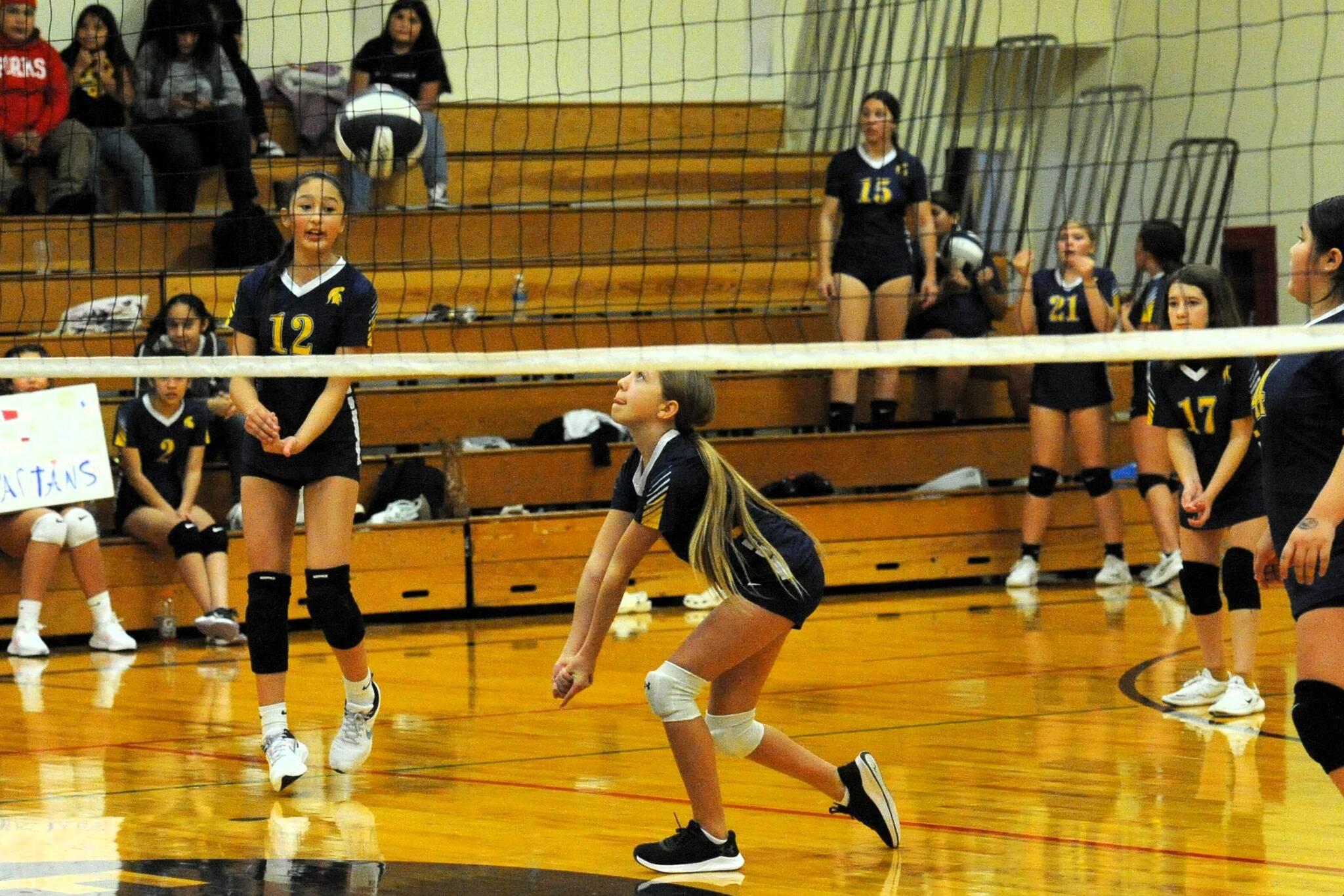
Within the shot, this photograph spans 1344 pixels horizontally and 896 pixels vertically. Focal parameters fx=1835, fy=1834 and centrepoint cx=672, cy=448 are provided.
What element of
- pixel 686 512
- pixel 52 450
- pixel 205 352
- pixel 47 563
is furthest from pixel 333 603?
pixel 205 352

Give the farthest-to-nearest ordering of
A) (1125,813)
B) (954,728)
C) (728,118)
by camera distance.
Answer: (728,118), (954,728), (1125,813)

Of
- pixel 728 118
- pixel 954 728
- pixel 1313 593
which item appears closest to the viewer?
pixel 1313 593

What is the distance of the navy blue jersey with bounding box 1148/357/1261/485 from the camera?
5582mm

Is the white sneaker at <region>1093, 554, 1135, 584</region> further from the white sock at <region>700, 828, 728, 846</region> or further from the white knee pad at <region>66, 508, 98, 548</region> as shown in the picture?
the white sock at <region>700, 828, 728, 846</region>

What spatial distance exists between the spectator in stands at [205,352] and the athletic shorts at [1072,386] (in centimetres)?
399

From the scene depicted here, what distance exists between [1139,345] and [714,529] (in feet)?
3.11

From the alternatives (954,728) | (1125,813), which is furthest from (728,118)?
(1125,813)

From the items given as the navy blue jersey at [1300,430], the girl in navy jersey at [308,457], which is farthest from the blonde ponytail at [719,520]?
the girl in navy jersey at [308,457]

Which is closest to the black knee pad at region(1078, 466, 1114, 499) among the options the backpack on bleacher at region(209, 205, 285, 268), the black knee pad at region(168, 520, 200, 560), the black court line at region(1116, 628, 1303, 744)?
the black court line at region(1116, 628, 1303, 744)

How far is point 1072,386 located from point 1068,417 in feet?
0.75

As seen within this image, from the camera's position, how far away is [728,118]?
481 inches

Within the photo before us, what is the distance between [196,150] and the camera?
9.69 m

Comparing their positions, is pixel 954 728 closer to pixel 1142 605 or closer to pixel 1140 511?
pixel 1142 605

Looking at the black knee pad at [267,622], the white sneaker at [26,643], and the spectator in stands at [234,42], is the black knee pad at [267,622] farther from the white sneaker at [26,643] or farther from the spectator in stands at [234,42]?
the spectator in stands at [234,42]
